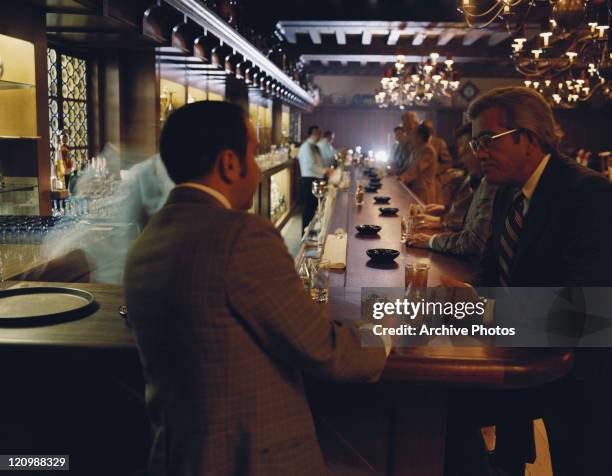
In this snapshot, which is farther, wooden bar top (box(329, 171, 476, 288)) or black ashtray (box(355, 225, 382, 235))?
black ashtray (box(355, 225, 382, 235))

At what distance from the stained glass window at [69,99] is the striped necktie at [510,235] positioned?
3504mm

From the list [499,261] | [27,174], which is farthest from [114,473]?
[27,174]

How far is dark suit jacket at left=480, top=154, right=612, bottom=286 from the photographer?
1939 millimetres

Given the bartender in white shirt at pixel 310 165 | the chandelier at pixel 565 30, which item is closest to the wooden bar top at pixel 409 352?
the chandelier at pixel 565 30

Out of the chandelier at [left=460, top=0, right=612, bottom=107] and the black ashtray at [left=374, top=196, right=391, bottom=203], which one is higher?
the chandelier at [left=460, top=0, right=612, bottom=107]

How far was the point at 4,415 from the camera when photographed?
2.11 metres

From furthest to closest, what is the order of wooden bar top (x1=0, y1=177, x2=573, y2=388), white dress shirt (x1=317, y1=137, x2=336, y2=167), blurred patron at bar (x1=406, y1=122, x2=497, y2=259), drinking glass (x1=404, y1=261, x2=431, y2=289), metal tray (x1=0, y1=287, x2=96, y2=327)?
white dress shirt (x1=317, y1=137, x2=336, y2=167), blurred patron at bar (x1=406, y1=122, x2=497, y2=259), drinking glass (x1=404, y1=261, x2=431, y2=289), metal tray (x1=0, y1=287, x2=96, y2=327), wooden bar top (x1=0, y1=177, x2=573, y2=388)

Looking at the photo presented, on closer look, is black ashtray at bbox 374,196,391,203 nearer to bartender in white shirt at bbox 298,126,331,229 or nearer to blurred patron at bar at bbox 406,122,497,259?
blurred patron at bar at bbox 406,122,497,259

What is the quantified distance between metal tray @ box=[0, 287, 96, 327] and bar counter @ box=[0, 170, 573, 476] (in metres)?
0.03

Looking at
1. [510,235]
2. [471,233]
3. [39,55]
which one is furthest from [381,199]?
[510,235]

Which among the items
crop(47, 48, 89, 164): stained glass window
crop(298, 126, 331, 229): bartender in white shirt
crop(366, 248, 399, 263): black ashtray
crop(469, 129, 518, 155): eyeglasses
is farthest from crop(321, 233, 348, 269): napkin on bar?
crop(298, 126, 331, 229): bartender in white shirt

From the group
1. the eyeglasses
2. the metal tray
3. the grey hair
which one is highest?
the grey hair

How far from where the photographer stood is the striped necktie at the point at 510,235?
92.7 inches

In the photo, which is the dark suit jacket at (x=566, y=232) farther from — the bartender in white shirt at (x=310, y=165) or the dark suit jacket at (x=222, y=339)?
the bartender in white shirt at (x=310, y=165)
